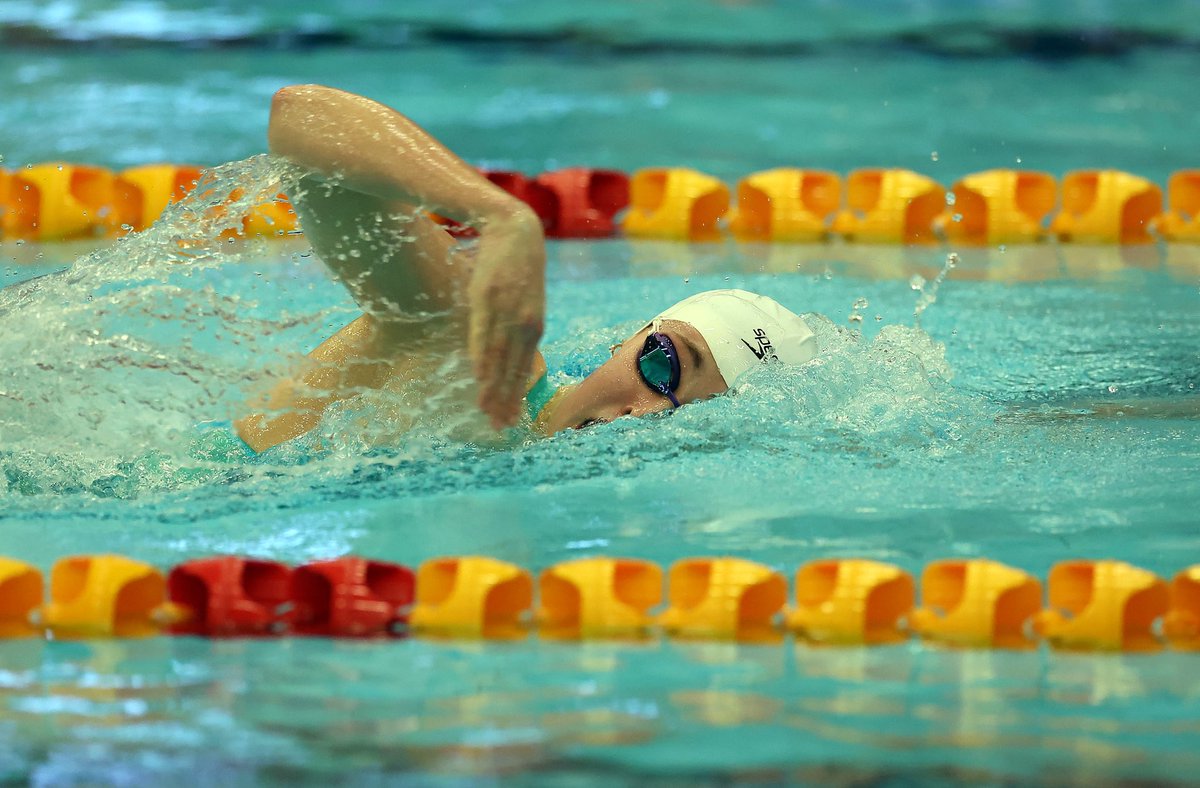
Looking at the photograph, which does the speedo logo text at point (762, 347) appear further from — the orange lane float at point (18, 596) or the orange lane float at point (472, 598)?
the orange lane float at point (18, 596)

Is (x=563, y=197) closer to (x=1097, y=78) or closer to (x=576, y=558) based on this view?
(x=576, y=558)

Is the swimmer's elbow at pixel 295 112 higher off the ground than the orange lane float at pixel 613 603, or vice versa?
the swimmer's elbow at pixel 295 112

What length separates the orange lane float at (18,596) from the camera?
2070 millimetres

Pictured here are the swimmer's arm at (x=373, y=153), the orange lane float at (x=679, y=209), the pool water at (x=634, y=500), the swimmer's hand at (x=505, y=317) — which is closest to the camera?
the pool water at (x=634, y=500)

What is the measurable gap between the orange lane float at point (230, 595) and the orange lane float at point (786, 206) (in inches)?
96.6

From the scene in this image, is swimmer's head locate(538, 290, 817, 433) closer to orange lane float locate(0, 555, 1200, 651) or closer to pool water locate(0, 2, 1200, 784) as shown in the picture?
pool water locate(0, 2, 1200, 784)

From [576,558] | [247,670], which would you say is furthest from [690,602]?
[247,670]

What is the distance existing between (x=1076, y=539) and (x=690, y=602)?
64cm

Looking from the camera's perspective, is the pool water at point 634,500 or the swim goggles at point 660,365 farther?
the swim goggles at point 660,365

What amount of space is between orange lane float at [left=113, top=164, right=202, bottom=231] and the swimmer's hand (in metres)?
2.42

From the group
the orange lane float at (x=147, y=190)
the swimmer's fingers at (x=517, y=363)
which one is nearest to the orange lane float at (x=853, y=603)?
the swimmer's fingers at (x=517, y=363)

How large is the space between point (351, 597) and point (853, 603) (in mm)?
704

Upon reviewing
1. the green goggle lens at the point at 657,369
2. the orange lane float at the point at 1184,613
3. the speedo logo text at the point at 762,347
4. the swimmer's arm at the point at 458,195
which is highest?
the swimmer's arm at the point at 458,195

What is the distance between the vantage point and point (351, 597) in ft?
6.86
